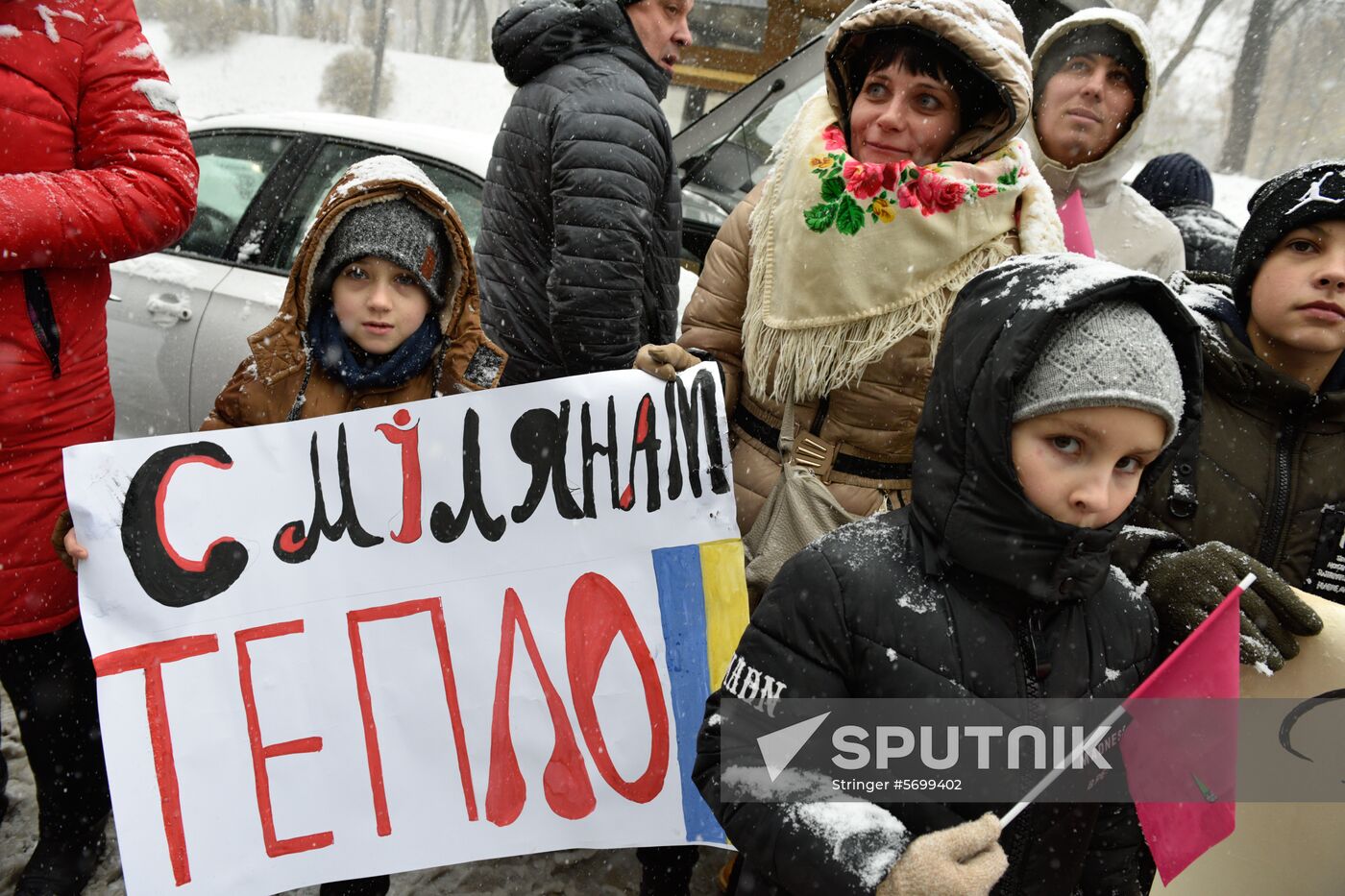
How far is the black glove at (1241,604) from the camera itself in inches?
60.6

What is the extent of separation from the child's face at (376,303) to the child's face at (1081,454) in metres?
1.32

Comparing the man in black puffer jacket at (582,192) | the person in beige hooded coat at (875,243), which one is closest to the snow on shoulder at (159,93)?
the man in black puffer jacket at (582,192)

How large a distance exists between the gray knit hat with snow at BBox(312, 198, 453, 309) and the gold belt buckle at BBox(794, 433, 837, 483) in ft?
2.73

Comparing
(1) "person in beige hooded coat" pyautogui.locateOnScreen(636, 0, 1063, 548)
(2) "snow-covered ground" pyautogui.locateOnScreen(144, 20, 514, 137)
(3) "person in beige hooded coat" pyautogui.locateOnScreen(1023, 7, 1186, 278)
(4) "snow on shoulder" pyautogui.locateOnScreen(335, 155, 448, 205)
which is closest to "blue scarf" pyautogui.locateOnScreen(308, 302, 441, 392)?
(4) "snow on shoulder" pyautogui.locateOnScreen(335, 155, 448, 205)

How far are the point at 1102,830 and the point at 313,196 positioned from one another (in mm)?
3455

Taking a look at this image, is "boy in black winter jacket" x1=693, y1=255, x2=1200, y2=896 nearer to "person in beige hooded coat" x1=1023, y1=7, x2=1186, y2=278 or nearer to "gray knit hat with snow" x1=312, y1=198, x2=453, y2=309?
"gray knit hat with snow" x1=312, y1=198, x2=453, y2=309

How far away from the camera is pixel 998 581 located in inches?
58.5

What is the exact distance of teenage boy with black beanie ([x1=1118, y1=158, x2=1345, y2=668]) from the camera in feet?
6.23

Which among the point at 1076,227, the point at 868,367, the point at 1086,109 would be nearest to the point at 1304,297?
the point at 868,367

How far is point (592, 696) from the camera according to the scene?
2.24m

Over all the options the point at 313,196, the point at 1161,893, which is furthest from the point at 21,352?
the point at 1161,893

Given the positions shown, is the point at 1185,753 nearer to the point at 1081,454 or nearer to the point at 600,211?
the point at 1081,454

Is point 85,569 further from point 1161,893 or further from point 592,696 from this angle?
point 1161,893

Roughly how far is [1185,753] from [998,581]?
0.33 meters
